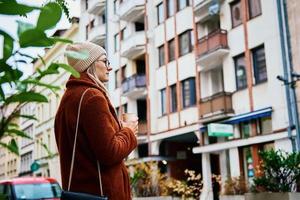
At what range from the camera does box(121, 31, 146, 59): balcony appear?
105ft

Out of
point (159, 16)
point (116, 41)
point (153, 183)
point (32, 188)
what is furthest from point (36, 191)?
point (116, 41)

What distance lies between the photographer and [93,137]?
257 cm

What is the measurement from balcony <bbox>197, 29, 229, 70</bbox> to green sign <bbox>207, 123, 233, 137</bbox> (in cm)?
347

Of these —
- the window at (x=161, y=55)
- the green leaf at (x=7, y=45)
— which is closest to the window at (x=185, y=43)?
the window at (x=161, y=55)

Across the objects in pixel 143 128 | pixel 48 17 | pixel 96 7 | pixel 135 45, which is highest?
pixel 96 7

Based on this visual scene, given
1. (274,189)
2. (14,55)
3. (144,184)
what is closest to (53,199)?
(144,184)

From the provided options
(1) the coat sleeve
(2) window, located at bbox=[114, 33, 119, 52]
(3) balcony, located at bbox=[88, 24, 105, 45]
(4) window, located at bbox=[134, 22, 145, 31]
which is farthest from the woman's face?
(3) balcony, located at bbox=[88, 24, 105, 45]

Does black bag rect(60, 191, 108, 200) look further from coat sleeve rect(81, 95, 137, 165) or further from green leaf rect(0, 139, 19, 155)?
green leaf rect(0, 139, 19, 155)

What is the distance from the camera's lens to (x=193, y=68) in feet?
87.1

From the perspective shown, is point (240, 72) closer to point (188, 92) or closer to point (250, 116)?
point (250, 116)

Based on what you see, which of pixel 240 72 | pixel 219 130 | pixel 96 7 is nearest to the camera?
pixel 219 130

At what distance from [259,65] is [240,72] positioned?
1.24m

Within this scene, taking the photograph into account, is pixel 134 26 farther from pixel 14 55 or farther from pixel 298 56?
pixel 14 55

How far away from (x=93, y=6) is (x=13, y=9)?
39214mm
